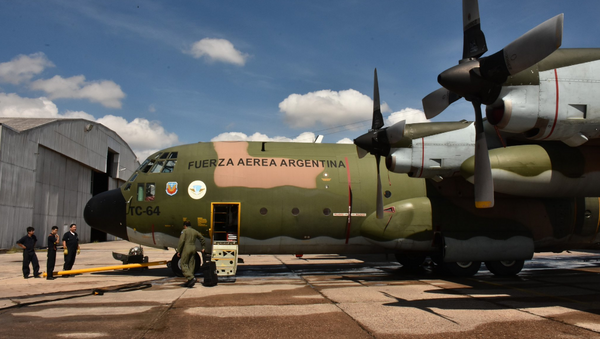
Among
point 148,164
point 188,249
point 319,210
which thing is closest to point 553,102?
point 319,210

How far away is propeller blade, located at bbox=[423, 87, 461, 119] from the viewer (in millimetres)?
9594

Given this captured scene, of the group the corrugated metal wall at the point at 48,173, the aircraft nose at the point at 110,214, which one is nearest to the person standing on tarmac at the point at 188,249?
the aircraft nose at the point at 110,214

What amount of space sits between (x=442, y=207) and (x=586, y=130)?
5.47 meters

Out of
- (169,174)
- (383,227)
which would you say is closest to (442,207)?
(383,227)

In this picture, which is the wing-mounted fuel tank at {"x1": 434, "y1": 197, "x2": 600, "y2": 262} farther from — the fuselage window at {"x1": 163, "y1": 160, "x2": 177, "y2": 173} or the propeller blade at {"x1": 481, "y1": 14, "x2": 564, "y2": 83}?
the fuselage window at {"x1": 163, "y1": 160, "x2": 177, "y2": 173}

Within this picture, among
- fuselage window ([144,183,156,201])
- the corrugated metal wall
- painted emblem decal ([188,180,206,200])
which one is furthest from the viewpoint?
the corrugated metal wall

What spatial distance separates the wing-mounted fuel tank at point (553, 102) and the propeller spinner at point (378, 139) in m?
3.89

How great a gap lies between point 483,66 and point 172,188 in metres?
9.59

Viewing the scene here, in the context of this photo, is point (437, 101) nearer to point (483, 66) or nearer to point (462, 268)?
point (483, 66)

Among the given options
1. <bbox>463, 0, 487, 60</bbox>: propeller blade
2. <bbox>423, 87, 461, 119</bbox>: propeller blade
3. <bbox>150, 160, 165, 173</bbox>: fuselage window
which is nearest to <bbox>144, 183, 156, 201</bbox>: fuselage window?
<bbox>150, 160, 165, 173</bbox>: fuselage window

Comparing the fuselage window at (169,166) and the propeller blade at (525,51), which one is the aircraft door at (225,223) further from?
the propeller blade at (525,51)

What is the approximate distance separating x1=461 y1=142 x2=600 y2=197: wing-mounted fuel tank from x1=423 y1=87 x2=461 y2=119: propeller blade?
179cm

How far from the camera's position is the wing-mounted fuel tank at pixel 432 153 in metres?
11.9

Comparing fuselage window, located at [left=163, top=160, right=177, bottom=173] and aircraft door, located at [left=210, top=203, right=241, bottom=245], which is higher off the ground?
fuselage window, located at [left=163, top=160, right=177, bottom=173]
